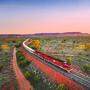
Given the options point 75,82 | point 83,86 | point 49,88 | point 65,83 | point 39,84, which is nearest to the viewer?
point 83,86

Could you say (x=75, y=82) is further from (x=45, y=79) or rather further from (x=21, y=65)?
(x=21, y=65)

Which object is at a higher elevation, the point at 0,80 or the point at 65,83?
the point at 65,83

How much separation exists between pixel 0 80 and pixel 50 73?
7356 millimetres

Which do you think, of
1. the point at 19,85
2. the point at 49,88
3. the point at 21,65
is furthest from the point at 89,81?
the point at 21,65

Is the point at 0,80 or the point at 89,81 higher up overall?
the point at 89,81

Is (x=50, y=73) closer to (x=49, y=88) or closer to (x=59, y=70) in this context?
(x=59, y=70)

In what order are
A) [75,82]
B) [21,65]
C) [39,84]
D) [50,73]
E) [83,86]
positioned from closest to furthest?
1. [83,86]
2. [75,82]
3. [39,84]
4. [50,73]
5. [21,65]

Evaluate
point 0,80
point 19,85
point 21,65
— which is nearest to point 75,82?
point 19,85

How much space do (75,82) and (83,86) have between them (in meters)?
1.26

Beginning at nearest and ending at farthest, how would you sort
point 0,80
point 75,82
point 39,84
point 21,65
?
point 75,82 → point 39,84 → point 0,80 → point 21,65

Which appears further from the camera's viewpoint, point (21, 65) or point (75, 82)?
point (21, 65)

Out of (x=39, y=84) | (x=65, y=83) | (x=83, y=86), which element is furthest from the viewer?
(x=39, y=84)

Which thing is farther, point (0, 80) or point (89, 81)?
point (0, 80)

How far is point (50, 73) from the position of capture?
2556 centimetres
